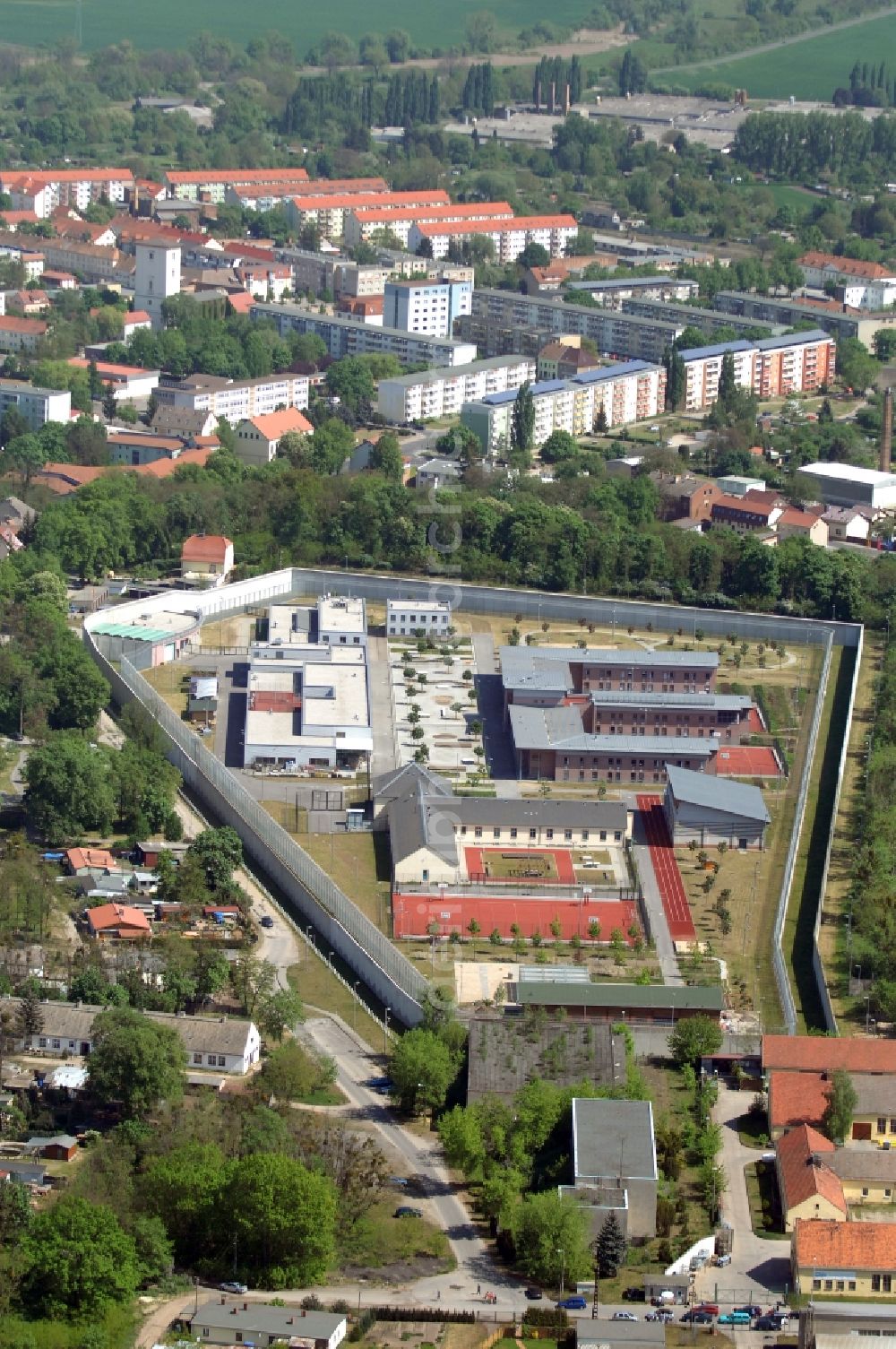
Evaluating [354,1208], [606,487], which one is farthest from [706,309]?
[354,1208]

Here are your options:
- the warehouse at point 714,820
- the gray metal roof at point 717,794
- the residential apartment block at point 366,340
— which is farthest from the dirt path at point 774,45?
the warehouse at point 714,820

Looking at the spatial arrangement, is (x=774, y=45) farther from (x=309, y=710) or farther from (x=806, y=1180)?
(x=806, y=1180)

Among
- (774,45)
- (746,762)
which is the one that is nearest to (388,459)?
(746,762)

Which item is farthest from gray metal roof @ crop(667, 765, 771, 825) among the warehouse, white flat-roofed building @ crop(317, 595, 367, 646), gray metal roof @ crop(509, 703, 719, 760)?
white flat-roofed building @ crop(317, 595, 367, 646)

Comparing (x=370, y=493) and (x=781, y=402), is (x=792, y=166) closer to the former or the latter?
(x=781, y=402)

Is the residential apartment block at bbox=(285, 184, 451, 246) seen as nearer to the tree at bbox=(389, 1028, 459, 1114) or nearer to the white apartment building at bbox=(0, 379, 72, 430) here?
the white apartment building at bbox=(0, 379, 72, 430)
